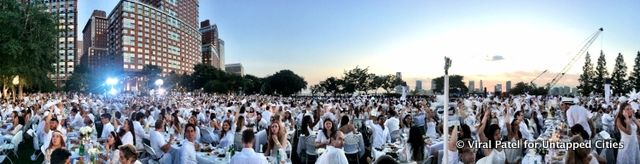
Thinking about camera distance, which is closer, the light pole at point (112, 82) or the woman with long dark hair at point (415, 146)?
the woman with long dark hair at point (415, 146)

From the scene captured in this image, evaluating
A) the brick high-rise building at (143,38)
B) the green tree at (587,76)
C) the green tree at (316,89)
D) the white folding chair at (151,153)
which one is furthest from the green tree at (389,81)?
the brick high-rise building at (143,38)

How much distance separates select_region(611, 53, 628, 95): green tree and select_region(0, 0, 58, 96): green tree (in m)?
78.2

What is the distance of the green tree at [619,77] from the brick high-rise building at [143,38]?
140m

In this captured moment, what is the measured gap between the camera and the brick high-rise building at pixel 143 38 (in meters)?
170

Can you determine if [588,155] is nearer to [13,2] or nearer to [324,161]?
[324,161]

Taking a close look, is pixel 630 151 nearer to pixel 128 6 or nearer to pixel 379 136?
pixel 379 136

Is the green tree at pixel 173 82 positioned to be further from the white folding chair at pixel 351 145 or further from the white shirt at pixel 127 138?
the white folding chair at pixel 351 145

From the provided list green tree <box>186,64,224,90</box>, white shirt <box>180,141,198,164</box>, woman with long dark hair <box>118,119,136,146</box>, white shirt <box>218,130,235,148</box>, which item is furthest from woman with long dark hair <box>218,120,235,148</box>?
green tree <box>186,64,224,90</box>

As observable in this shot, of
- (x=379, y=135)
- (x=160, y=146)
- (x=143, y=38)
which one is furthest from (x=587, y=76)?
(x=143, y=38)

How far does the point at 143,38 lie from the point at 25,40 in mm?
156101

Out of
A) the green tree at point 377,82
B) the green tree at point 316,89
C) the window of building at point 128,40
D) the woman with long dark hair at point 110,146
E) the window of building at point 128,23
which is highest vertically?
the window of building at point 128,23

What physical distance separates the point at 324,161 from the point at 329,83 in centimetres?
7536

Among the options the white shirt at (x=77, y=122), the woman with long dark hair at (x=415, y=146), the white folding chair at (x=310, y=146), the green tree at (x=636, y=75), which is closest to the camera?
the woman with long dark hair at (x=415, y=146)

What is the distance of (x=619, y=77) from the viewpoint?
72500 millimetres
